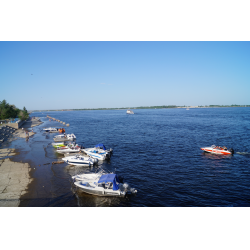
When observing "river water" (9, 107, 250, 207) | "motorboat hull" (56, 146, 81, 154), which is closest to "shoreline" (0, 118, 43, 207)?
"river water" (9, 107, 250, 207)

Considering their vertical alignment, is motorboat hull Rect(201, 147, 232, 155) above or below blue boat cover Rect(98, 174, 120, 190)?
below

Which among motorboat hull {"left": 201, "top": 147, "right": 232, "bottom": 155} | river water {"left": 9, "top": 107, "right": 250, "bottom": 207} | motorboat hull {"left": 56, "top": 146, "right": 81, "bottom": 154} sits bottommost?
river water {"left": 9, "top": 107, "right": 250, "bottom": 207}

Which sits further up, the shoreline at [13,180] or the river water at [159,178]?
the shoreline at [13,180]

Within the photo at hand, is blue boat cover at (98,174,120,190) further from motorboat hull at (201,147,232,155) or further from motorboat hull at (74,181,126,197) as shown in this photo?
motorboat hull at (201,147,232,155)

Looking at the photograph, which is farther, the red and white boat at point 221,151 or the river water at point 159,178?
the red and white boat at point 221,151

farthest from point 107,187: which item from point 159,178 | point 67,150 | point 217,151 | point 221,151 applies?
point 221,151

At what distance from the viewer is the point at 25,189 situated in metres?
18.0

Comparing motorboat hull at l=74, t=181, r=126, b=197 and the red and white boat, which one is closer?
motorboat hull at l=74, t=181, r=126, b=197

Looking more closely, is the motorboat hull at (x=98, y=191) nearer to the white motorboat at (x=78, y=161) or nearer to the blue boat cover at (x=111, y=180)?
the blue boat cover at (x=111, y=180)

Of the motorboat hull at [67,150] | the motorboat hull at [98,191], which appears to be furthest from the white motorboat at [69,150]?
the motorboat hull at [98,191]
